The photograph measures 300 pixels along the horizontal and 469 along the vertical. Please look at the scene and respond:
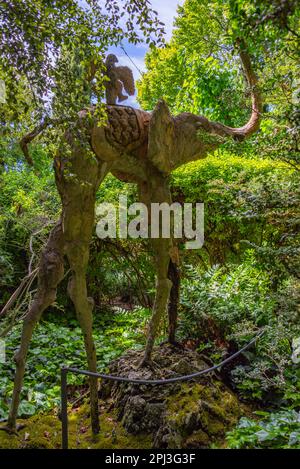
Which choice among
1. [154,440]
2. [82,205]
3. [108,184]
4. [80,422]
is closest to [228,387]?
[154,440]

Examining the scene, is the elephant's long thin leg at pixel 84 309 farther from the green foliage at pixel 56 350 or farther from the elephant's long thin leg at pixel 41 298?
the green foliage at pixel 56 350

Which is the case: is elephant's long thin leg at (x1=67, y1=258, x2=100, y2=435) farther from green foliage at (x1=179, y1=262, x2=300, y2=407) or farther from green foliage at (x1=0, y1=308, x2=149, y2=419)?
green foliage at (x1=179, y1=262, x2=300, y2=407)

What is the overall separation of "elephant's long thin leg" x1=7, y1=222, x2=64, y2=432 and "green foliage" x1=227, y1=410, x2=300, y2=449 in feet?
4.27

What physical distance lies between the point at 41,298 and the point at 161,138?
4.28 feet

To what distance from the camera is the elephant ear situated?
105 inches

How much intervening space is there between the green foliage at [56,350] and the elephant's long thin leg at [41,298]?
0.56 meters

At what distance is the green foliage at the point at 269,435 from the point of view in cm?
217

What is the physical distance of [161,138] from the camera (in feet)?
8.93

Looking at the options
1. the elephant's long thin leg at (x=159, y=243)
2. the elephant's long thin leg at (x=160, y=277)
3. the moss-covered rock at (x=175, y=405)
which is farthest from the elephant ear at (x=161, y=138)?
the moss-covered rock at (x=175, y=405)

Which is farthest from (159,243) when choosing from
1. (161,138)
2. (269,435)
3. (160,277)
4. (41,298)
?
(269,435)

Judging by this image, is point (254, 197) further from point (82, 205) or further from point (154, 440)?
point (154, 440)

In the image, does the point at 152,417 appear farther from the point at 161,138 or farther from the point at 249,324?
the point at 161,138

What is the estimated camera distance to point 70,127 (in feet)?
6.58

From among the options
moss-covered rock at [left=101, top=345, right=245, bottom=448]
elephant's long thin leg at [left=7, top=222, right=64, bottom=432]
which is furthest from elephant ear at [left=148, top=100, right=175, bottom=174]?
moss-covered rock at [left=101, top=345, right=245, bottom=448]
